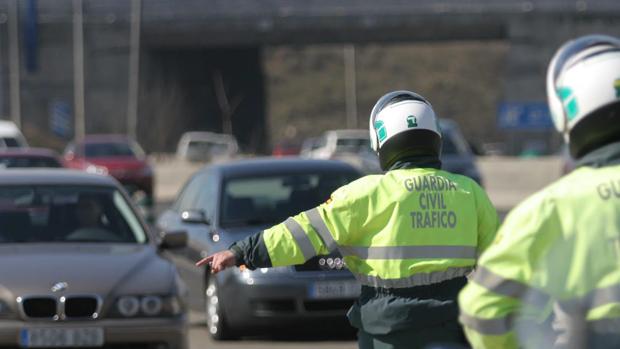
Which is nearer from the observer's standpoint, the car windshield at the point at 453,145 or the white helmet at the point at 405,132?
the white helmet at the point at 405,132

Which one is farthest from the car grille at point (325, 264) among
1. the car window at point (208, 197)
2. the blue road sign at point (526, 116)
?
the blue road sign at point (526, 116)

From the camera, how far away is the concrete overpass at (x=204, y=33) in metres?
63.3

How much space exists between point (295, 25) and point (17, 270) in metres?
54.4

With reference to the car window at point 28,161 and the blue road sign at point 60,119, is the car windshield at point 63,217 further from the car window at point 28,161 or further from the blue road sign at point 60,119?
the blue road sign at point 60,119

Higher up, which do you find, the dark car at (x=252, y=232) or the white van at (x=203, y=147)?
the dark car at (x=252, y=232)

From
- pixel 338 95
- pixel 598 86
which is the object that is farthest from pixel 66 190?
pixel 338 95

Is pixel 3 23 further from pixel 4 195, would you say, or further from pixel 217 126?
pixel 4 195

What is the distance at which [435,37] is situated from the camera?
65438 millimetres

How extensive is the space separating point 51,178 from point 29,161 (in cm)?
1077

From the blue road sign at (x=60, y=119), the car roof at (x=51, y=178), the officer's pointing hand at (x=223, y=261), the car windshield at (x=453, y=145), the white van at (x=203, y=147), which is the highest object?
the officer's pointing hand at (x=223, y=261)

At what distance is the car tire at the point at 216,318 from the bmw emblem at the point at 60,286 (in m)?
3.17

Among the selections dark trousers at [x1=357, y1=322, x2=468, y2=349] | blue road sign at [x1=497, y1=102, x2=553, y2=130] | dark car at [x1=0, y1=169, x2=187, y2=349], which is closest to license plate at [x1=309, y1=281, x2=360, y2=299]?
dark car at [x1=0, y1=169, x2=187, y2=349]

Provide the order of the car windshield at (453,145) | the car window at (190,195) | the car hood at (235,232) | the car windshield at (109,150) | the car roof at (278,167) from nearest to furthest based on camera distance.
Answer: the car hood at (235,232)
the car roof at (278,167)
the car window at (190,195)
the car windshield at (453,145)
the car windshield at (109,150)

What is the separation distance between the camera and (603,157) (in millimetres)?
3473
